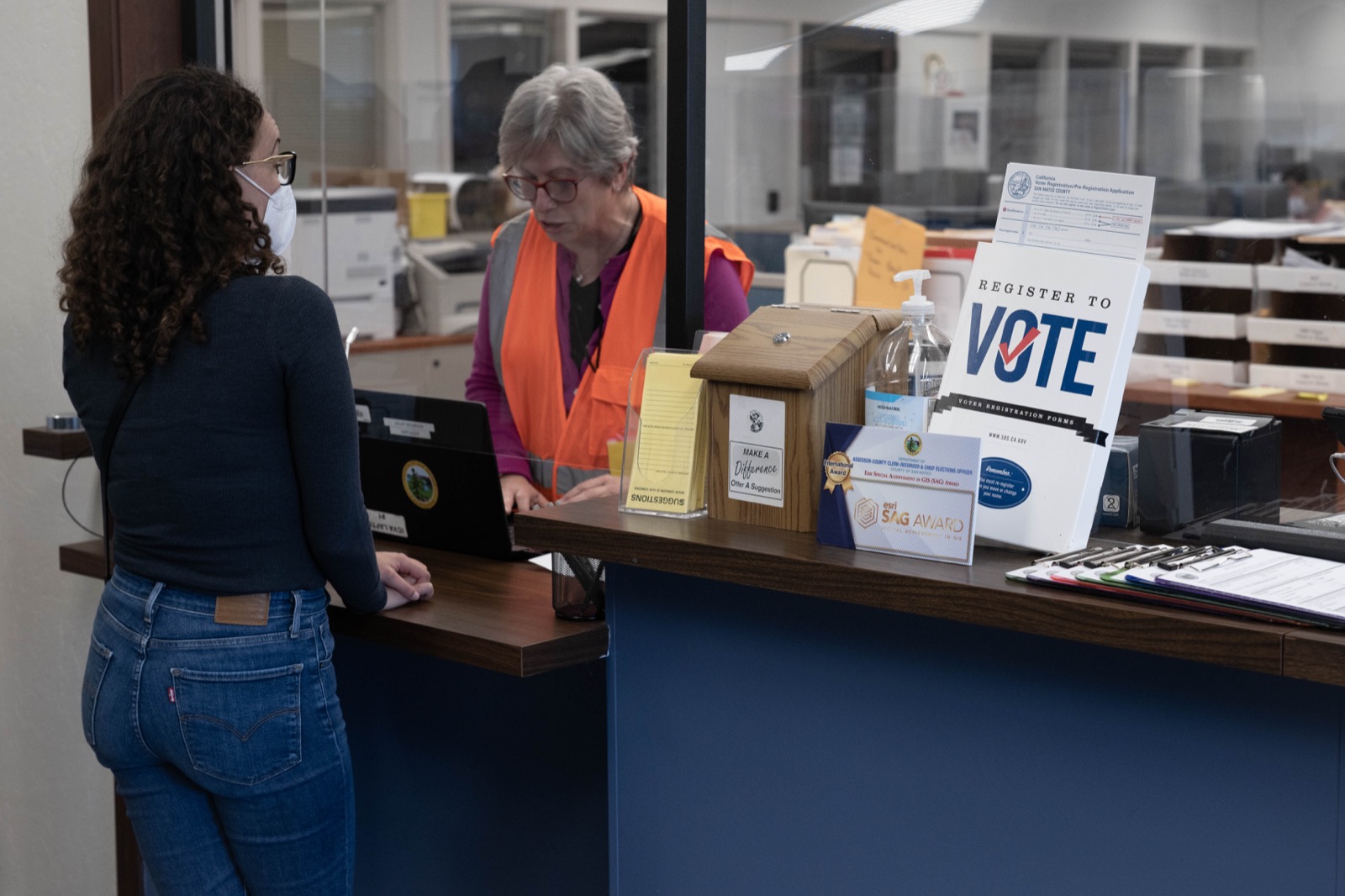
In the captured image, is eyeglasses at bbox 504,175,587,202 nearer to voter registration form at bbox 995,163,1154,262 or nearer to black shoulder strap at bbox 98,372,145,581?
black shoulder strap at bbox 98,372,145,581

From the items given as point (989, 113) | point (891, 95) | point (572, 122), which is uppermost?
point (891, 95)

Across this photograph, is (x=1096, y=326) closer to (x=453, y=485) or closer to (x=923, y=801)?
(x=923, y=801)

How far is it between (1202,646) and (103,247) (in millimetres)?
1217

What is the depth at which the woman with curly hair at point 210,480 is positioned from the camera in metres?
1.54

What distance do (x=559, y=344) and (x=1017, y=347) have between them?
42.3 inches

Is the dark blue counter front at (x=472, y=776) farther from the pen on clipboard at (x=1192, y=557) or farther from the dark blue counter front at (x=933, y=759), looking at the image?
the pen on clipboard at (x=1192, y=557)

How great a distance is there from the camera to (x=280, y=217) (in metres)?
1.74

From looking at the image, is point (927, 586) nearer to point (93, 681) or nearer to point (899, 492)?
point (899, 492)

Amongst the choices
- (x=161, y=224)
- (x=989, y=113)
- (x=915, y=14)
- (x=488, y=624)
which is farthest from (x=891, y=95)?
(x=161, y=224)

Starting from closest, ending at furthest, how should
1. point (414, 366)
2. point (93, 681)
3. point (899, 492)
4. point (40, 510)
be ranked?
point (899, 492) < point (93, 681) < point (40, 510) < point (414, 366)

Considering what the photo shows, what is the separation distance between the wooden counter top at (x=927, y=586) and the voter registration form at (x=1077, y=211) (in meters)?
0.32

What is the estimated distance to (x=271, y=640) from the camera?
1600 mm

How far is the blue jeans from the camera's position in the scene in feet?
5.19

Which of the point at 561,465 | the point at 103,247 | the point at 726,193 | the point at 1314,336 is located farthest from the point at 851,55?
the point at 103,247
